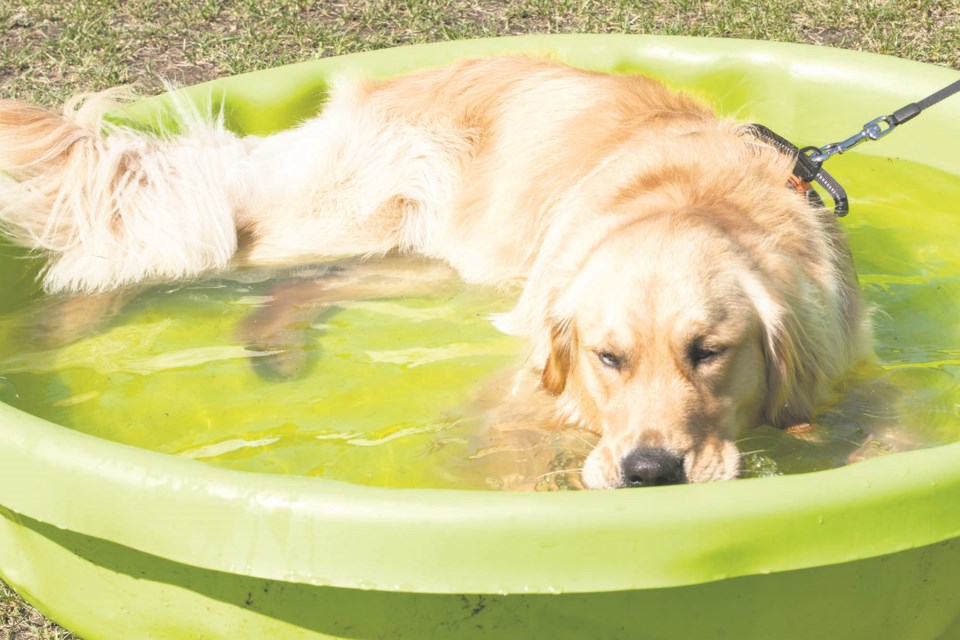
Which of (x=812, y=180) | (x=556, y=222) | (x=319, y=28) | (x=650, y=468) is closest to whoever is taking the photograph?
(x=650, y=468)

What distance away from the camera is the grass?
23.2 ft

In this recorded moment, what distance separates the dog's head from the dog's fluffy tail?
6.77ft

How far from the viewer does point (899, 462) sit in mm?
2404

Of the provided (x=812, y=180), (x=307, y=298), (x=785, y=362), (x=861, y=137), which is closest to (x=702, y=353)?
(x=785, y=362)

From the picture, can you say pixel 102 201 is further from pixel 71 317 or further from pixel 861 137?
pixel 861 137

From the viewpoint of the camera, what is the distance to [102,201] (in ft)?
16.0

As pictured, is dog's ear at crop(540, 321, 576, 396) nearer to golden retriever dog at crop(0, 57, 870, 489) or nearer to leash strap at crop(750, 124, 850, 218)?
golden retriever dog at crop(0, 57, 870, 489)

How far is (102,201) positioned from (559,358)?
227 centimetres

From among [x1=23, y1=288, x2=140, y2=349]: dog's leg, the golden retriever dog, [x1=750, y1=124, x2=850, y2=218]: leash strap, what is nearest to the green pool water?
[x1=23, y1=288, x2=140, y2=349]: dog's leg

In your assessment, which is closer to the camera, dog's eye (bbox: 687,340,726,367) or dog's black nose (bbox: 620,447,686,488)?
dog's black nose (bbox: 620,447,686,488)

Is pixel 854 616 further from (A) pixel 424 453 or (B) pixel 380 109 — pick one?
(B) pixel 380 109

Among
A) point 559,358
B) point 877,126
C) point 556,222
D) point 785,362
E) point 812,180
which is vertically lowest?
point 559,358

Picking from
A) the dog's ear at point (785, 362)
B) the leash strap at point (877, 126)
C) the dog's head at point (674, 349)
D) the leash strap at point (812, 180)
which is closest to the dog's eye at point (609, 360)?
the dog's head at point (674, 349)

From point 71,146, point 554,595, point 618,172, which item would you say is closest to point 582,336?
point 618,172
